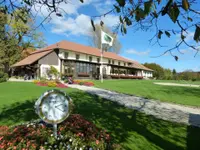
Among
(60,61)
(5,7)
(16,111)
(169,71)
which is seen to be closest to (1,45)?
(60,61)

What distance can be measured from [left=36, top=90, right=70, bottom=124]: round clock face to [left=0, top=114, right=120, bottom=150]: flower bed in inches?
14.7

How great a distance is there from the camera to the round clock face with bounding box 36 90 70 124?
3.48 meters

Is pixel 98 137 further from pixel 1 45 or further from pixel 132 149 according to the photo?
pixel 1 45

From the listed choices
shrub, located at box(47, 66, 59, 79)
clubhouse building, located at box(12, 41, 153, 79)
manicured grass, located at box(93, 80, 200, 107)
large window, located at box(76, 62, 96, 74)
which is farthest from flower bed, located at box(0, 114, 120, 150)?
large window, located at box(76, 62, 96, 74)

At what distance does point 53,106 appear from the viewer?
3.54 m

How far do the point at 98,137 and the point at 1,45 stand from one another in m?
35.9

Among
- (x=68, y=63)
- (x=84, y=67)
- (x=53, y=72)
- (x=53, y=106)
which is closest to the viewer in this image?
(x=53, y=106)

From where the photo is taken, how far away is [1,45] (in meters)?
34.4

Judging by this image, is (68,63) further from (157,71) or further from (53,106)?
(157,71)

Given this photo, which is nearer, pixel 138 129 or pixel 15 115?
pixel 138 129

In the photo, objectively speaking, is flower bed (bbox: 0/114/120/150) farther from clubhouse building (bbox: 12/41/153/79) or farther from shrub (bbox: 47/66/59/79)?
clubhouse building (bbox: 12/41/153/79)

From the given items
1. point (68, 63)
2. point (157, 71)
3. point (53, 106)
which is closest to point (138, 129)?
point (53, 106)

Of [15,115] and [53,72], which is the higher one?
[53,72]

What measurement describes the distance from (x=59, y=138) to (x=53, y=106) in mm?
628
